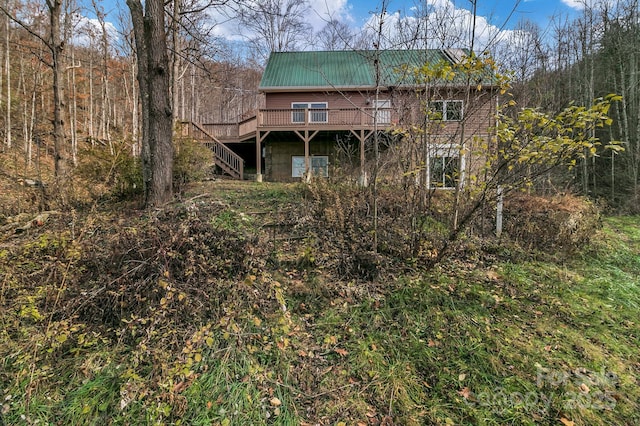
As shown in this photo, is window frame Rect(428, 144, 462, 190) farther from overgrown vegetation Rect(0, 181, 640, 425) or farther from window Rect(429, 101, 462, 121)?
overgrown vegetation Rect(0, 181, 640, 425)

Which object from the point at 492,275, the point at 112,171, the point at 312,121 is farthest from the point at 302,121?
the point at 492,275

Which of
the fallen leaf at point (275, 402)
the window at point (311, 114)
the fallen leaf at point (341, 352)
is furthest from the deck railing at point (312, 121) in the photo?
the fallen leaf at point (275, 402)

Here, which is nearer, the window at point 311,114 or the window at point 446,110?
the window at point 446,110

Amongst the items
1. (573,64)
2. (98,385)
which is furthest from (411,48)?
(573,64)

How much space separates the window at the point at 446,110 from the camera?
3.68m

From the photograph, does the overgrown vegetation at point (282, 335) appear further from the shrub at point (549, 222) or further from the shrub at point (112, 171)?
the shrub at point (112, 171)

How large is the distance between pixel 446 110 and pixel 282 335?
351 centimetres

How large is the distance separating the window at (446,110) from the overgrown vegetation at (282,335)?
1.84m

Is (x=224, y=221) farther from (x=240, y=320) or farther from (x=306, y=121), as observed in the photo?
(x=306, y=121)

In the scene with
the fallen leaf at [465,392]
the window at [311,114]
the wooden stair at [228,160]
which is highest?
the window at [311,114]

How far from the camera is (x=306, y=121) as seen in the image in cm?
1267

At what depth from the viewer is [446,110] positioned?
4.04 m

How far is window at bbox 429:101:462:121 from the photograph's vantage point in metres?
3.68

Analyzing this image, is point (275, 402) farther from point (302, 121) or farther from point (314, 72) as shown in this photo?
point (314, 72)
